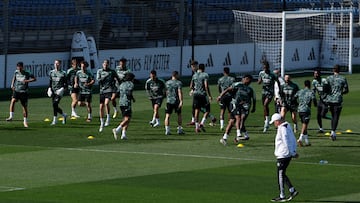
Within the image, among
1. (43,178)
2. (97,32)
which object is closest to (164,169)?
(43,178)

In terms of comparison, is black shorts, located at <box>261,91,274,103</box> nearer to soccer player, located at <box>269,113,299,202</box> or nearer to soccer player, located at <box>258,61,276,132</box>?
soccer player, located at <box>258,61,276,132</box>

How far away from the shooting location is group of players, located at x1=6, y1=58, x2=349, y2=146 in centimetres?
3556

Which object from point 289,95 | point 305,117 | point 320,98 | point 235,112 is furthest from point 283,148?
point 320,98

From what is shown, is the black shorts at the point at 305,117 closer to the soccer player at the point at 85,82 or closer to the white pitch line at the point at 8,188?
the soccer player at the point at 85,82

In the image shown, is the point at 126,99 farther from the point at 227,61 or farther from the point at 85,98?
the point at 227,61

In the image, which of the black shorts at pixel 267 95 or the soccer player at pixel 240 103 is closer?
the soccer player at pixel 240 103

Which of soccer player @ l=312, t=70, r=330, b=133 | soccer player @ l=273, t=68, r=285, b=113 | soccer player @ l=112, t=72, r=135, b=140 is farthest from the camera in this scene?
soccer player @ l=273, t=68, r=285, b=113

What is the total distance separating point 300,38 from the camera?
214 ft

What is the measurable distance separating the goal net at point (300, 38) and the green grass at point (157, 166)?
17.1m

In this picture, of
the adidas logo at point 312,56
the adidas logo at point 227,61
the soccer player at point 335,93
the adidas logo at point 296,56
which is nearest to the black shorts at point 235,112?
the soccer player at point 335,93

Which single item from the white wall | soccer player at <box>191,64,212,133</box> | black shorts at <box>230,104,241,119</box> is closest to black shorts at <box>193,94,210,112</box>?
soccer player at <box>191,64,212,133</box>

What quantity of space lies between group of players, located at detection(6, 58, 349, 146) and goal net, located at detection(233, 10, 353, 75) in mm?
17415

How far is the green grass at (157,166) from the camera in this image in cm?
2559

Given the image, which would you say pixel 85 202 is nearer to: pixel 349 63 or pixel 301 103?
pixel 301 103
